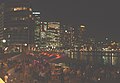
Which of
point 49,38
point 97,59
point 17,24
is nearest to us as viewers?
point 97,59

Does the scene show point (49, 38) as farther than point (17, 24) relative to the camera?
Yes

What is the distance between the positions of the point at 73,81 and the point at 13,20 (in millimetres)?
107392

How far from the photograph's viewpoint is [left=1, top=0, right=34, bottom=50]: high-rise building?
126 m

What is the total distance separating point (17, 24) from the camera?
129375 millimetres

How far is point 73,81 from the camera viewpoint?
24812mm

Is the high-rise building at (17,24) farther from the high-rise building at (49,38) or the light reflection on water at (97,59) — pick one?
the high-rise building at (49,38)

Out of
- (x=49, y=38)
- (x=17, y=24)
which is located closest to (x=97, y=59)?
(x=17, y=24)

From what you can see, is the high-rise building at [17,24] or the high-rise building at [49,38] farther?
the high-rise building at [49,38]

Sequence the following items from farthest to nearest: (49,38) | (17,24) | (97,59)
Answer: (49,38)
(17,24)
(97,59)

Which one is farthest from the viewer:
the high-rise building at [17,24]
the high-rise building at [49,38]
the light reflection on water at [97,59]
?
the high-rise building at [49,38]

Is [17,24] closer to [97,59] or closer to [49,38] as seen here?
[97,59]

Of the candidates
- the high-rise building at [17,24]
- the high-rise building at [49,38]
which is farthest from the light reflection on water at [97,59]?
the high-rise building at [49,38]

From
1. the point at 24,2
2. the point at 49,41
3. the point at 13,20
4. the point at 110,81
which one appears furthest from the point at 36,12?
the point at 110,81

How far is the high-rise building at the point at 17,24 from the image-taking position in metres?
126
